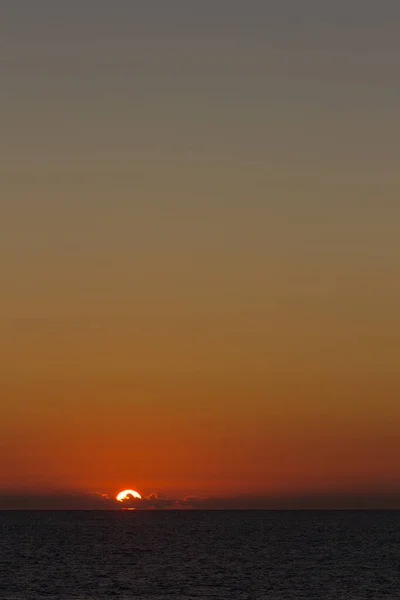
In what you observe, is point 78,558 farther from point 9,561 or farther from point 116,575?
point 116,575

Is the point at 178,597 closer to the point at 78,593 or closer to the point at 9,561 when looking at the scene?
the point at 78,593

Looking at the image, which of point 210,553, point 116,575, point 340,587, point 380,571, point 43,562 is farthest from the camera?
point 210,553

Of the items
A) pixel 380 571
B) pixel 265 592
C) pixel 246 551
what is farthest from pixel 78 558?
pixel 265 592

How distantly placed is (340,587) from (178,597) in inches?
1004

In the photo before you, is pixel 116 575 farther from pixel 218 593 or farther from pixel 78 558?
pixel 78 558

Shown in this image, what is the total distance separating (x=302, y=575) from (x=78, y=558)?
48.6 meters

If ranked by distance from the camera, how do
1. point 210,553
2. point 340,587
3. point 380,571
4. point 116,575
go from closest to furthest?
point 340,587, point 116,575, point 380,571, point 210,553

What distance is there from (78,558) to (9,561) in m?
12.3

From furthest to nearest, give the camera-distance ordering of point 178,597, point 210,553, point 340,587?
point 210,553, point 340,587, point 178,597

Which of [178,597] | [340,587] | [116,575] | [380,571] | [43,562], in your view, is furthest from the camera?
[43,562]

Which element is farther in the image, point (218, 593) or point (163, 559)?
point (163, 559)

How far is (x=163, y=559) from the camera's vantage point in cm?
16175

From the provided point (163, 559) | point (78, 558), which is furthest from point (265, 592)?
point (78, 558)

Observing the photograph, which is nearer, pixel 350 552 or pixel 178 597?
pixel 178 597
